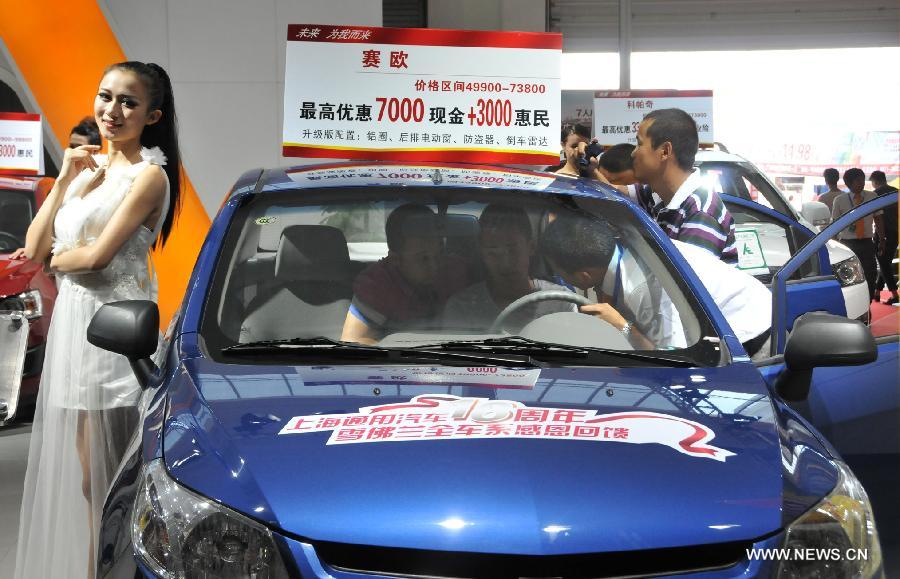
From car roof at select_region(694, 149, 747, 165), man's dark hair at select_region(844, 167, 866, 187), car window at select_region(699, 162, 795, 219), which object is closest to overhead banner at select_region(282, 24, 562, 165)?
car window at select_region(699, 162, 795, 219)

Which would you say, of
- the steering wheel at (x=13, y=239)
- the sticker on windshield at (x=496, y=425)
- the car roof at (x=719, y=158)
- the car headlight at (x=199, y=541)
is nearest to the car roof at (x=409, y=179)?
the sticker on windshield at (x=496, y=425)

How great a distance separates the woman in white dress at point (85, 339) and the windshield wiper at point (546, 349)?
1528 millimetres

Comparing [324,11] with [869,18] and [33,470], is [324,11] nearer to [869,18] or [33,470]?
[33,470]

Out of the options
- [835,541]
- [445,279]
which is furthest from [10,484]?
[835,541]

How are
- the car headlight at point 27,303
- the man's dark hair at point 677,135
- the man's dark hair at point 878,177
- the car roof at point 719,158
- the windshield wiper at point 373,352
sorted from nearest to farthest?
1. the windshield wiper at point 373,352
2. the man's dark hair at point 677,135
3. the car headlight at point 27,303
4. the car roof at point 719,158
5. the man's dark hair at point 878,177

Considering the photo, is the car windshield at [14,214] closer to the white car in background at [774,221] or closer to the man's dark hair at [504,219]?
the white car in background at [774,221]

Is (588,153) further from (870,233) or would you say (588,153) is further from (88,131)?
(870,233)

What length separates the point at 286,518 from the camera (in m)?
2.09

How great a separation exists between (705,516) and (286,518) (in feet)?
2.32

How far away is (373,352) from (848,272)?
6.06 metres

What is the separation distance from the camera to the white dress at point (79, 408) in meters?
3.94

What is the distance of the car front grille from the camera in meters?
2.03

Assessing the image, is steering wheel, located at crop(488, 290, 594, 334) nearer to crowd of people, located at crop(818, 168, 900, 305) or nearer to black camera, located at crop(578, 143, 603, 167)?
black camera, located at crop(578, 143, 603, 167)

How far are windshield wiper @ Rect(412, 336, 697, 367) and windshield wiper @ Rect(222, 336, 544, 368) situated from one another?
0.10 ft
